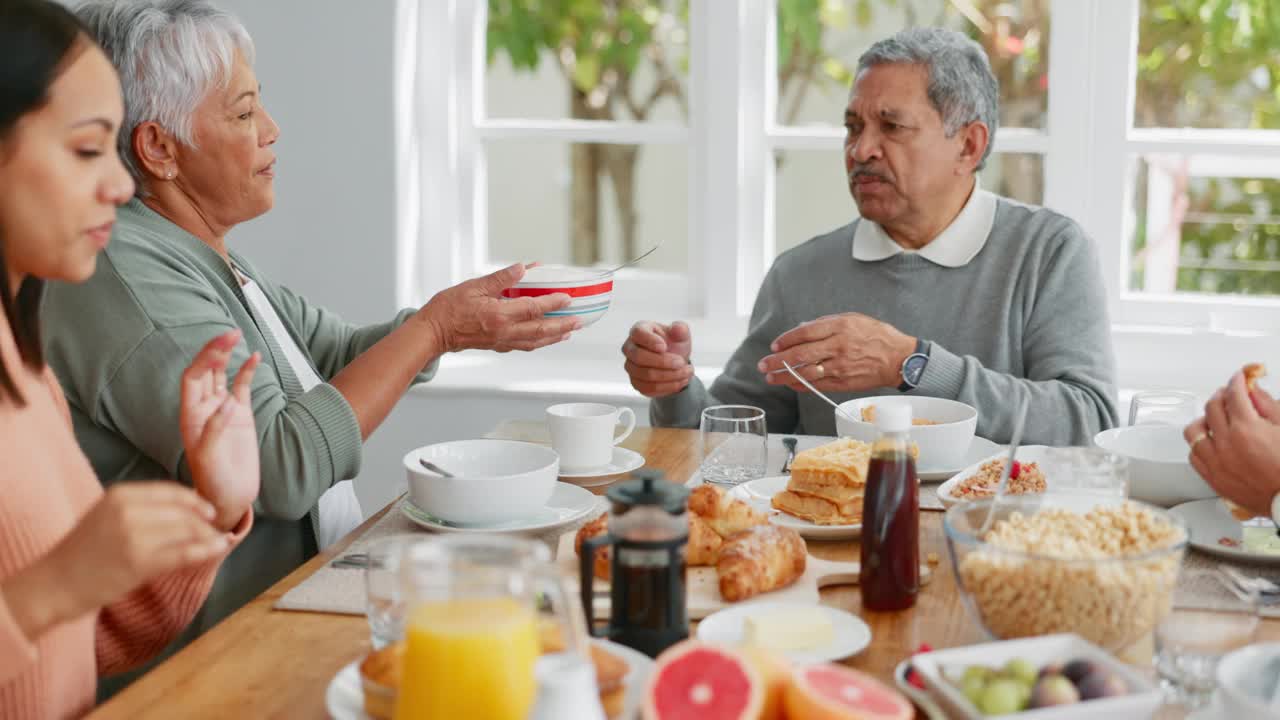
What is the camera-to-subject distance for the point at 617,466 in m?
1.89

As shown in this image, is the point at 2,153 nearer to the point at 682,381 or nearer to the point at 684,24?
the point at 682,381

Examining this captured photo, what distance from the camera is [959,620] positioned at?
4.28 feet

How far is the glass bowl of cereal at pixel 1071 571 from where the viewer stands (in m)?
1.12

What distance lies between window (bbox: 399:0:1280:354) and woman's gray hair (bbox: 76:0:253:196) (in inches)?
56.3

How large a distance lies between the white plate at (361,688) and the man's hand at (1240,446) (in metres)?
0.74

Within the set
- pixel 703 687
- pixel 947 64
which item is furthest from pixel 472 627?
pixel 947 64

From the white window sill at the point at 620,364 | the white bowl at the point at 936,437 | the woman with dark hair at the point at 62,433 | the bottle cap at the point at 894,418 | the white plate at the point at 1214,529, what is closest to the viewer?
the woman with dark hair at the point at 62,433

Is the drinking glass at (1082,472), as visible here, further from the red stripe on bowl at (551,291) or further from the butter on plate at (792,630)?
the red stripe on bowl at (551,291)

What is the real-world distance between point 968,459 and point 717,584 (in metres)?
0.64

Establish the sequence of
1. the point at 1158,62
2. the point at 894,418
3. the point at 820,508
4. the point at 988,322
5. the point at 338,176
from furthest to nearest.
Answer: the point at 338,176, the point at 1158,62, the point at 988,322, the point at 820,508, the point at 894,418

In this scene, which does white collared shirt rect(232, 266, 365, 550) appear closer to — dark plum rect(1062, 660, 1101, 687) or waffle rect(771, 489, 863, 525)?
waffle rect(771, 489, 863, 525)

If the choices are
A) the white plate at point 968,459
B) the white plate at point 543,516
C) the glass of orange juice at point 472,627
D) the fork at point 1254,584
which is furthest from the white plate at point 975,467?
the glass of orange juice at point 472,627

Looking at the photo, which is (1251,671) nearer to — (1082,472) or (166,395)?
(1082,472)

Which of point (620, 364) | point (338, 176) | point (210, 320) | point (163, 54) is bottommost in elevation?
point (620, 364)
